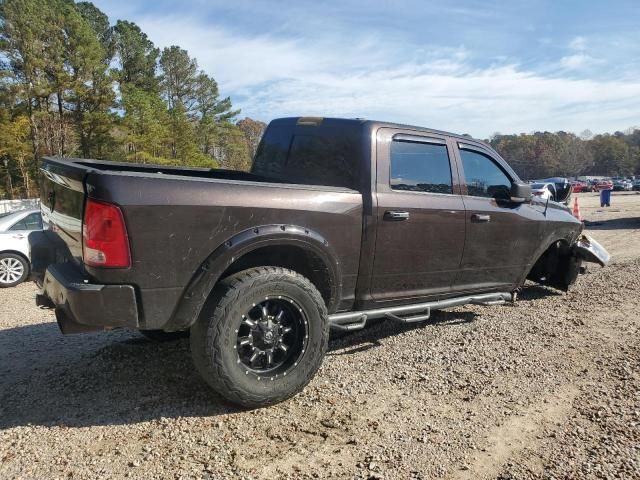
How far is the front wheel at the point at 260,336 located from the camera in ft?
10.1

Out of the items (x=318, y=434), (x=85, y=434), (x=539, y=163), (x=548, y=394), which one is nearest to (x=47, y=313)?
(x=85, y=434)

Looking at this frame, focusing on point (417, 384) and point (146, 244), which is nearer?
point (146, 244)

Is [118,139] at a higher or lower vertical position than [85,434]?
higher

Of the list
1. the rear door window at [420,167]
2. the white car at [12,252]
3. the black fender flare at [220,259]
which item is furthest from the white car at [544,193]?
the white car at [12,252]

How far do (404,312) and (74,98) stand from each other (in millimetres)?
42395

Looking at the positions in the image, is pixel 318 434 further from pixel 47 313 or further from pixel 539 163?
pixel 539 163

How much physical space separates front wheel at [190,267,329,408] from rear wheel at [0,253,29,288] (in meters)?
7.47

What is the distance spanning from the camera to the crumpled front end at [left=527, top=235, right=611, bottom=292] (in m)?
6.22

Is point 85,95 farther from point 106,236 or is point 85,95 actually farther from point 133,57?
point 106,236

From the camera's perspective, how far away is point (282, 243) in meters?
3.34

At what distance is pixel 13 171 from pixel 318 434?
47316 millimetres

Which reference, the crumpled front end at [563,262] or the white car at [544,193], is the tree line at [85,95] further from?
the crumpled front end at [563,262]

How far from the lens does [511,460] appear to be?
8.87 ft

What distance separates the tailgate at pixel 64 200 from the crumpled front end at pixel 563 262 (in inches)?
208
